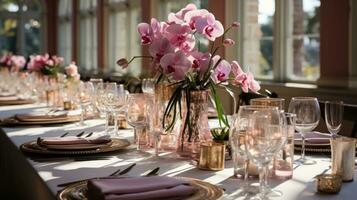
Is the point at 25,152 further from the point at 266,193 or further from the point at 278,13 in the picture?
the point at 278,13

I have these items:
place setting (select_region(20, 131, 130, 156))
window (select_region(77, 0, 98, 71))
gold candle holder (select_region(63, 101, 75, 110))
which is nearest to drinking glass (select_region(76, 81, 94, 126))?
gold candle holder (select_region(63, 101, 75, 110))

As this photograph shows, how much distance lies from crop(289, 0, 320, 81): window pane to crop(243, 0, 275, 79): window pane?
357mm

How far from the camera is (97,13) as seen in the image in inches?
→ 446

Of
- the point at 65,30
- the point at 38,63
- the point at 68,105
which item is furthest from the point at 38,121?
the point at 65,30

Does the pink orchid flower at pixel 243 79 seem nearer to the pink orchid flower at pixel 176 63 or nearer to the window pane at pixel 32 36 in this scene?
the pink orchid flower at pixel 176 63

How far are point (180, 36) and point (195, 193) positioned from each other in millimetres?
622

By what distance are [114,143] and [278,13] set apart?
148 inches

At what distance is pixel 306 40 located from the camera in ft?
17.4

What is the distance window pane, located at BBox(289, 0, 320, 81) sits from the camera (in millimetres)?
5113

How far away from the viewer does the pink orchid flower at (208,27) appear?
1791mm

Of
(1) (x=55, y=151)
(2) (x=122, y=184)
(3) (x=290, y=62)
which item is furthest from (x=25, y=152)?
(3) (x=290, y=62)

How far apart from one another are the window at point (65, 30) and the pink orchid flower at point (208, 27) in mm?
12555

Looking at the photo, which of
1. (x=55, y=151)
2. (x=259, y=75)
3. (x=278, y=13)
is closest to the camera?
(x=55, y=151)

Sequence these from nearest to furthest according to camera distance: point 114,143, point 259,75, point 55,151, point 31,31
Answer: point 55,151, point 114,143, point 259,75, point 31,31
